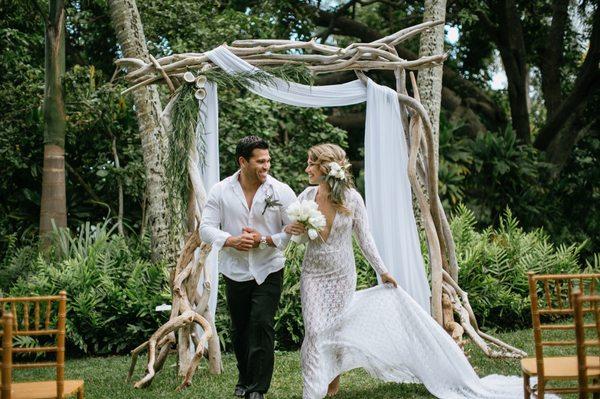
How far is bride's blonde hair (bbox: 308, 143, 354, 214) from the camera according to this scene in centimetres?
579

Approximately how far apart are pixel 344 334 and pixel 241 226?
101cm

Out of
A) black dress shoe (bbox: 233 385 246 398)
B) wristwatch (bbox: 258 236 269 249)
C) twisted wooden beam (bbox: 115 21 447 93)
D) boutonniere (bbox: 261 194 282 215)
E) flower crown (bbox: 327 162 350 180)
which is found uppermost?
twisted wooden beam (bbox: 115 21 447 93)

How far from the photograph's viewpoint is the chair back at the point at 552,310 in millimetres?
4340

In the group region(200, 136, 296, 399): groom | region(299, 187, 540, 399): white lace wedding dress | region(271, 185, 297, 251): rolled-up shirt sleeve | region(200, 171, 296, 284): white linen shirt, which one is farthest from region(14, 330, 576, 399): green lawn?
region(271, 185, 297, 251): rolled-up shirt sleeve

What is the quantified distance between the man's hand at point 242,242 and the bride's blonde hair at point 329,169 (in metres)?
0.66

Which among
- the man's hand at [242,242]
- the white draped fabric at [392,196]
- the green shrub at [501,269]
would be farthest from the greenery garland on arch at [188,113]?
the green shrub at [501,269]

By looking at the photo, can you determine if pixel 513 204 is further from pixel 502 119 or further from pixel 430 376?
pixel 430 376

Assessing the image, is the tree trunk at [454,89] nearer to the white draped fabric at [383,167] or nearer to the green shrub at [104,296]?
the green shrub at [104,296]

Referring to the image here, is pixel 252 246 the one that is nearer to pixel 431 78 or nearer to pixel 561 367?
pixel 561 367

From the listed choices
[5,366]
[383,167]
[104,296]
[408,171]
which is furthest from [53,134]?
[5,366]

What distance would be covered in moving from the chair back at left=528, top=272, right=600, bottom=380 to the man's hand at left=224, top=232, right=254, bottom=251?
1.80m

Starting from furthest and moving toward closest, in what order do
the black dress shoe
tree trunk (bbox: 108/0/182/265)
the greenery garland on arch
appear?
1. tree trunk (bbox: 108/0/182/265)
2. the greenery garland on arch
3. the black dress shoe

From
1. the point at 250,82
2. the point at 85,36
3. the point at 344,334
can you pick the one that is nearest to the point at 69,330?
the point at 250,82

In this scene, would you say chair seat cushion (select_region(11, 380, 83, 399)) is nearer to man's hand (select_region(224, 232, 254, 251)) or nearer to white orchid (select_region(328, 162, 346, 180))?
man's hand (select_region(224, 232, 254, 251))
